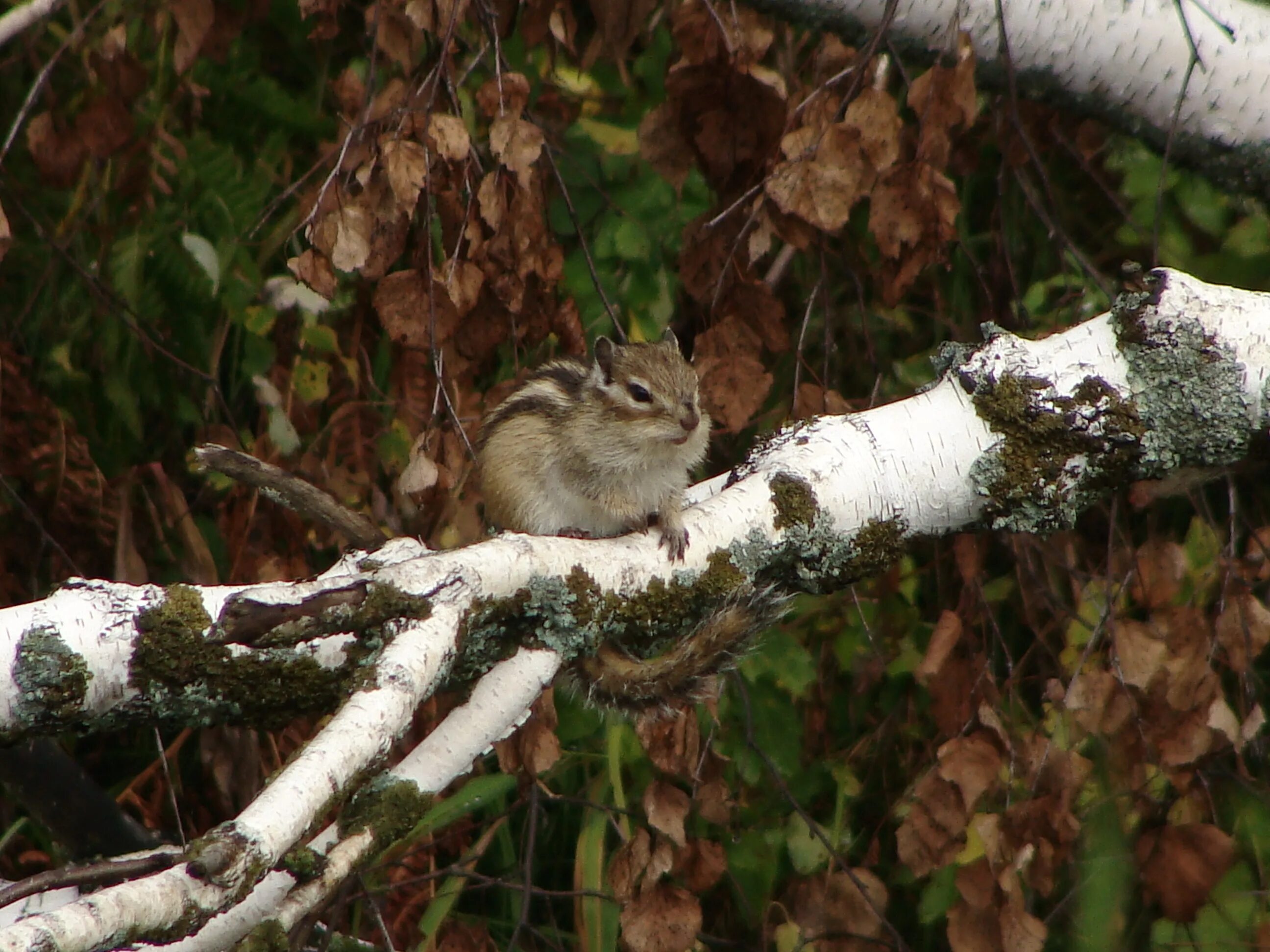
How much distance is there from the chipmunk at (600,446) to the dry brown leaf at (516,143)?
77cm

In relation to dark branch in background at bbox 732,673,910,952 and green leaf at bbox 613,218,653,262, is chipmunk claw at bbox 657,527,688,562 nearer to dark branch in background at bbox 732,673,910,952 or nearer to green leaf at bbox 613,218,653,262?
dark branch in background at bbox 732,673,910,952

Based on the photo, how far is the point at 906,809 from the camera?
2.74 meters

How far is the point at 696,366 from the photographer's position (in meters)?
2.14

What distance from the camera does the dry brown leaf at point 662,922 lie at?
210 centimetres

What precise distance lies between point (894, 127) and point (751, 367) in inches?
16.8

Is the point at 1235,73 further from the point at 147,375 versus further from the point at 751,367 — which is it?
the point at 147,375

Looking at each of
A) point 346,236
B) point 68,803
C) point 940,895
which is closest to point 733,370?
point 346,236

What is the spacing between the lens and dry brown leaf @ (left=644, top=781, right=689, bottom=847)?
211cm

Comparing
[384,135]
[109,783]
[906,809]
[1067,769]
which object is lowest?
[109,783]

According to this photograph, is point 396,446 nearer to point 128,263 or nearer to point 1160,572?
point 128,263

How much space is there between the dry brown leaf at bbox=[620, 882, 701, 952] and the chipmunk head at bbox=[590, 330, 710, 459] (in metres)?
0.86

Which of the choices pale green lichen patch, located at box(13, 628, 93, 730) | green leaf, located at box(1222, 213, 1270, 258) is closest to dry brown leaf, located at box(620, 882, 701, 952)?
pale green lichen patch, located at box(13, 628, 93, 730)

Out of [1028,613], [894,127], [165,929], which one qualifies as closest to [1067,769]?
[1028,613]

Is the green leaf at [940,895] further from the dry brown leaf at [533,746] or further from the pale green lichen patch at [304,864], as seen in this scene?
the pale green lichen patch at [304,864]
